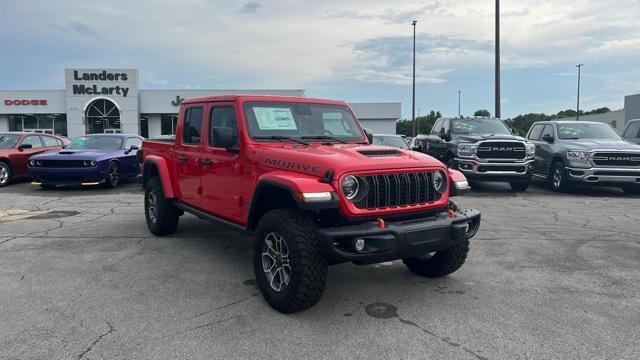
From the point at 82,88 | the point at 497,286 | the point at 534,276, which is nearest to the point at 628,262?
the point at 534,276

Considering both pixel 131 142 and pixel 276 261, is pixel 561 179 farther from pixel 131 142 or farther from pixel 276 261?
pixel 131 142

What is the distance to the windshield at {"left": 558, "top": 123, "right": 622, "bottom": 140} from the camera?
13016 mm

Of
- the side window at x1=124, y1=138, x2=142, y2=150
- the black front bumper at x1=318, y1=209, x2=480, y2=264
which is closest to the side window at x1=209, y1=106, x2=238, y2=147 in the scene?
the black front bumper at x1=318, y1=209, x2=480, y2=264

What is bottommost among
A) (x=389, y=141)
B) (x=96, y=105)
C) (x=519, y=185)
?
(x=519, y=185)

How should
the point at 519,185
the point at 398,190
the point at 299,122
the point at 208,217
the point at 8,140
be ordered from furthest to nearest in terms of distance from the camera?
the point at 8,140 → the point at 519,185 → the point at 208,217 → the point at 299,122 → the point at 398,190

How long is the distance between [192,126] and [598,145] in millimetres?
10190

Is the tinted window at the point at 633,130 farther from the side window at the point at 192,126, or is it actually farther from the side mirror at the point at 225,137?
the side mirror at the point at 225,137

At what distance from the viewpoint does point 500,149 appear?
1192cm

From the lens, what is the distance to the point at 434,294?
469 cm

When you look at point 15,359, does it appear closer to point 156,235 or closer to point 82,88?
point 156,235

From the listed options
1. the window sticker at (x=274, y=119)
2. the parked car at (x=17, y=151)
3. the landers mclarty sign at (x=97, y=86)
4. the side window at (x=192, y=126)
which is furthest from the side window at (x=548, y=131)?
the landers mclarty sign at (x=97, y=86)

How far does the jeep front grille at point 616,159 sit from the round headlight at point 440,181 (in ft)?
29.1

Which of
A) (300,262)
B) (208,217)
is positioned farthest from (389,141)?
(300,262)

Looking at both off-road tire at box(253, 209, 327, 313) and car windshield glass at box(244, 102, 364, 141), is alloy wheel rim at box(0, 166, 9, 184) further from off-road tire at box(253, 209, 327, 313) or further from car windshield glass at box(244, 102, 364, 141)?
off-road tire at box(253, 209, 327, 313)
